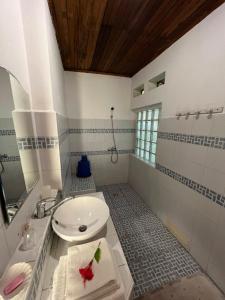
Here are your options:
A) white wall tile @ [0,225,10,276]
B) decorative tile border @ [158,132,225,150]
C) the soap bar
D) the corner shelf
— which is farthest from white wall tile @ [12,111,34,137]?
the corner shelf

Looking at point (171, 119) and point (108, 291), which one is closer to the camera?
point (108, 291)

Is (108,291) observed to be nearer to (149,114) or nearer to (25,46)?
(25,46)

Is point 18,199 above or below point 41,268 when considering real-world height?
above

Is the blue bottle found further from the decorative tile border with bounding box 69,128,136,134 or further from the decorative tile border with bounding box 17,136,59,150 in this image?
the decorative tile border with bounding box 17,136,59,150

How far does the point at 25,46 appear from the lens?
3.31 feet

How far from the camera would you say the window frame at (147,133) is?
2.15 metres

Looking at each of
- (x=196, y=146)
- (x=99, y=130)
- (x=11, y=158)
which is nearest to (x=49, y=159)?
(x=11, y=158)

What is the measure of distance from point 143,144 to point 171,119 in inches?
37.1

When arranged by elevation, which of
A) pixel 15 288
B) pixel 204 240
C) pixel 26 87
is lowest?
pixel 204 240

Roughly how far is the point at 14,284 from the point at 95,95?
2542mm

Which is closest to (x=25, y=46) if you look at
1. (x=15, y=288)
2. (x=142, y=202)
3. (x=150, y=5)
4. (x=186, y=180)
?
(x=150, y=5)

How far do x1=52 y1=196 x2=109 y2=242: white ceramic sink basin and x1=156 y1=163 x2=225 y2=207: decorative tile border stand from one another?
0.92 metres

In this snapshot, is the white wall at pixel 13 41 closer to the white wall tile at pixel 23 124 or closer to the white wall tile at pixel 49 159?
the white wall tile at pixel 23 124

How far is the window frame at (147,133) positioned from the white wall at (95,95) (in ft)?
1.28
